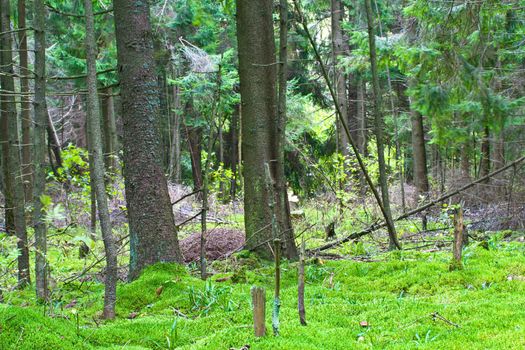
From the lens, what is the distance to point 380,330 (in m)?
3.59

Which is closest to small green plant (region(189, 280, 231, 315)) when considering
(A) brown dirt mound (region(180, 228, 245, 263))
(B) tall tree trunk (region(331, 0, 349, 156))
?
(A) brown dirt mound (region(180, 228, 245, 263))

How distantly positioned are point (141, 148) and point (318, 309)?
8.57 ft

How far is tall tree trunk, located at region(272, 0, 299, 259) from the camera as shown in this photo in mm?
6371

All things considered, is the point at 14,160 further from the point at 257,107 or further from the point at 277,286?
the point at 277,286

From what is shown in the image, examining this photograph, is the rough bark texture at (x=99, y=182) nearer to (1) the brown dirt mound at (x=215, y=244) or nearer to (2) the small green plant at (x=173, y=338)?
(2) the small green plant at (x=173, y=338)

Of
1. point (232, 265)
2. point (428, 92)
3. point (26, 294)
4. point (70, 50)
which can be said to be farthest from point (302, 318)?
point (70, 50)

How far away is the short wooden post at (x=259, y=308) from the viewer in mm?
2732

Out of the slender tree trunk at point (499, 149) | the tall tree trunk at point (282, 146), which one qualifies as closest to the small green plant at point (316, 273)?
the tall tree trunk at point (282, 146)

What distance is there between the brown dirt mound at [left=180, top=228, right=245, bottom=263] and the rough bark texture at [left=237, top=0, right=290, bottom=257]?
2.76 meters

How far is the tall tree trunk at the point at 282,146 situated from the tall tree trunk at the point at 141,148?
1606mm

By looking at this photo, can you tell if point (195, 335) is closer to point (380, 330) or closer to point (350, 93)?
point (380, 330)

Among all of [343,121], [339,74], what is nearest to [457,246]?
[343,121]

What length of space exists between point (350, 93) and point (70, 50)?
12.1 metres

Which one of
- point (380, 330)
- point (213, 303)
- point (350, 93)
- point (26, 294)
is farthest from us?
point (350, 93)
